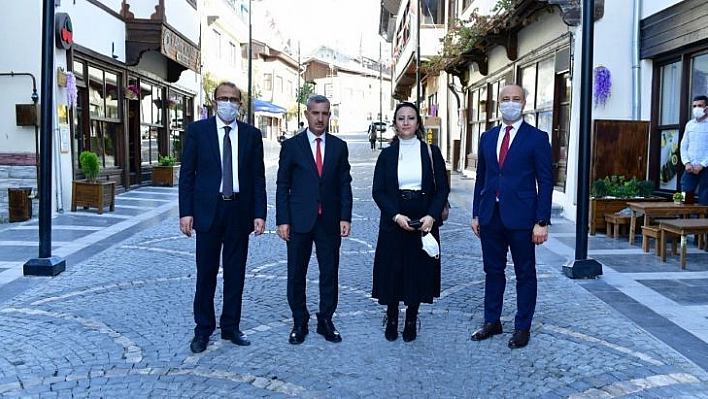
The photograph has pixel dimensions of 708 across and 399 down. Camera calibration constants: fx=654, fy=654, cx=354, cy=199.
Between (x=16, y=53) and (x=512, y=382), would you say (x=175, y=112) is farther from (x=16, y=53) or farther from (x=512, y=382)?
(x=512, y=382)

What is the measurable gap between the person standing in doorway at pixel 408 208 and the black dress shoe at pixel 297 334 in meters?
0.59

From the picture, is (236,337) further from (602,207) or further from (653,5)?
(653,5)

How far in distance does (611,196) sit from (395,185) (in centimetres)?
589

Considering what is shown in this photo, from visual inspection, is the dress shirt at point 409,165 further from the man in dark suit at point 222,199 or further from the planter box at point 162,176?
the planter box at point 162,176

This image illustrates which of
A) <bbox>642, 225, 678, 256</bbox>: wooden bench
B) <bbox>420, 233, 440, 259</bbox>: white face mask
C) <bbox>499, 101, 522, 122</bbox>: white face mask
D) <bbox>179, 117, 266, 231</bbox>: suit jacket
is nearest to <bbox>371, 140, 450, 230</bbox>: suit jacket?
<bbox>420, 233, 440, 259</bbox>: white face mask

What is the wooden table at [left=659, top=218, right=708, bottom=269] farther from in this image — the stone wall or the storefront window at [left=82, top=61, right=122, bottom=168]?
the storefront window at [left=82, top=61, right=122, bottom=168]

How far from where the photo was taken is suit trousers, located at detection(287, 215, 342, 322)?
4547 millimetres

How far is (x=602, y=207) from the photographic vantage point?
9180 millimetres

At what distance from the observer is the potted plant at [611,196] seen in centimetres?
913

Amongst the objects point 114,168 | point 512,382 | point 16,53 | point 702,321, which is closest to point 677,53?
point 702,321

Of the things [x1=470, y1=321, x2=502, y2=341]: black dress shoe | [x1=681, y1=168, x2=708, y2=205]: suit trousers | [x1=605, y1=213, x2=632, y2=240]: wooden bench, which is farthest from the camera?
[x1=605, y1=213, x2=632, y2=240]: wooden bench

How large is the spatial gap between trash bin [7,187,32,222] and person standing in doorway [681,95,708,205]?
970 centimetres

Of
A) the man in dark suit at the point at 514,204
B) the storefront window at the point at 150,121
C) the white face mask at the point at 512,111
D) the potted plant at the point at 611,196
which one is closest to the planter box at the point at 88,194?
the storefront window at the point at 150,121

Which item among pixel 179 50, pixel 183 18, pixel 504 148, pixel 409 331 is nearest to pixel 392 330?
pixel 409 331
